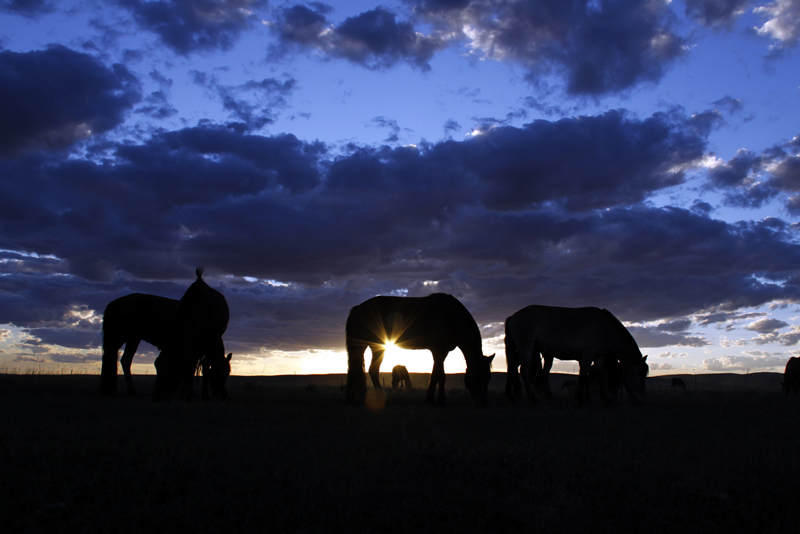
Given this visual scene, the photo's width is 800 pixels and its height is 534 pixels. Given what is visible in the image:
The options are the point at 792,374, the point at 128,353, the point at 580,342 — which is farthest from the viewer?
the point at 792,374

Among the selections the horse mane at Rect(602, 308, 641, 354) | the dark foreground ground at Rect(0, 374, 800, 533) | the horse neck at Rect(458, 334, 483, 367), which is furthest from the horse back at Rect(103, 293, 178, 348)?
the horse mane at Rect(602, 308, 641, 354)

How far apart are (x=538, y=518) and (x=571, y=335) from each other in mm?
11950

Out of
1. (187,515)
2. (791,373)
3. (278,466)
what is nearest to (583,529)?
(278,466)

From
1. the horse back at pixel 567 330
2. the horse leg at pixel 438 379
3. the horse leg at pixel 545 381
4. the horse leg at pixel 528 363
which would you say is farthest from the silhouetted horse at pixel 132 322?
the horse leg at pixel 545 381

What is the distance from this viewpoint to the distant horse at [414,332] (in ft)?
45.0

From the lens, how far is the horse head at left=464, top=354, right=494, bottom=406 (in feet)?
42.8

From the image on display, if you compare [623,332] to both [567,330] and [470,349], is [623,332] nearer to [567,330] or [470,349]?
[567,330]

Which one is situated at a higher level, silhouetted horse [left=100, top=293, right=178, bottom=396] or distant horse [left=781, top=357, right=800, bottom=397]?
silhouetted horse [left=100, top=293, right=178, bottom=396]

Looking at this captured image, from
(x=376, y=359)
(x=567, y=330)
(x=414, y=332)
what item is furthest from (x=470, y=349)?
(x=567, y=330)

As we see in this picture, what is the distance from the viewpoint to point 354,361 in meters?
14.2

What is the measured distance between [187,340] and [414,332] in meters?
Answer: 5.80

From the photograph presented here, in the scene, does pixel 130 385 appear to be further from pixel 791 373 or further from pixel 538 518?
pixel 791 373

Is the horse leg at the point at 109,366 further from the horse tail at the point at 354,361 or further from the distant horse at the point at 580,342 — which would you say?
the distant horse at the point at 580,342

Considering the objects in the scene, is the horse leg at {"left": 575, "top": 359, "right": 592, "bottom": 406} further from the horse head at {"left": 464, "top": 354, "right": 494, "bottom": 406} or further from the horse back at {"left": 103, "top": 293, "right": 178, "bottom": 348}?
the horse back at {"left": 103, "top": 293, "right": 178, "bottom": 348}
